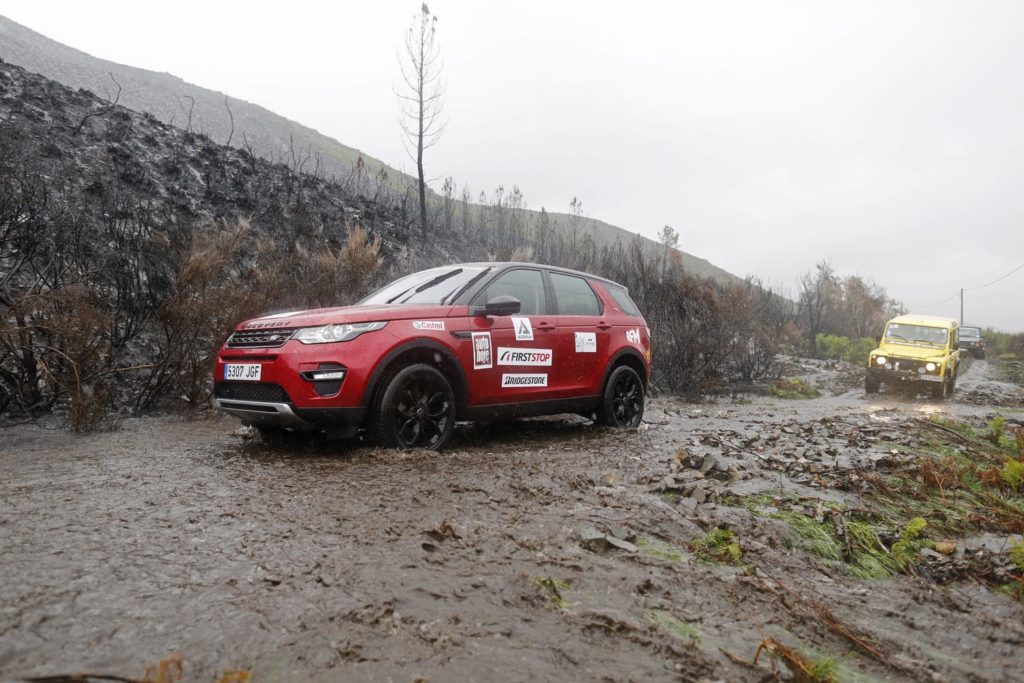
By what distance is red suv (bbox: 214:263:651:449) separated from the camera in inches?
181

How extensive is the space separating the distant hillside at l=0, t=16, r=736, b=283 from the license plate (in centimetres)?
3346

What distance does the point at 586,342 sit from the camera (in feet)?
21.5

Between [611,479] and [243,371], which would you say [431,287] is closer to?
[243,371]

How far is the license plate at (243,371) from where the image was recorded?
4.76 meters

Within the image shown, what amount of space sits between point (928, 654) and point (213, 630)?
2.74 m

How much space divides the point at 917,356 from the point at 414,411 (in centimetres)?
1563

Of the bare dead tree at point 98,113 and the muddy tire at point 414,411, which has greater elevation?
the bare dead tree at point 98,113

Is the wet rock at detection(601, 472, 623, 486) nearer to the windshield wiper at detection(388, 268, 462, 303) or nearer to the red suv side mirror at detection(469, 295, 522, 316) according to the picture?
the red suv side mirror at detection(469, 295, 522, 316)

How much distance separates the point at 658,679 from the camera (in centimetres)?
208

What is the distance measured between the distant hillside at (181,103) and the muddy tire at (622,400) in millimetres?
31248

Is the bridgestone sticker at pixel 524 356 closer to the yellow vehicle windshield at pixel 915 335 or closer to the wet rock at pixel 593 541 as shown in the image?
the wet rock at pixel 593 541

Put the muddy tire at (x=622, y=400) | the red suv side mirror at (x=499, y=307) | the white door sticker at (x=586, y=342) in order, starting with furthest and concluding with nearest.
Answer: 1. the muddy tire at (x=622, y=400)
2. the white door sticker at (x=586, y=342)
3. the red suv side mirror at (x=499, y=307)

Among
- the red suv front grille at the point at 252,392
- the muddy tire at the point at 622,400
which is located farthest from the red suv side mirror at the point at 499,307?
the muddy tire at the point at 622,400

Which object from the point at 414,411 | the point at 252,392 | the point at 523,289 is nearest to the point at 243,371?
the point at 252,392
